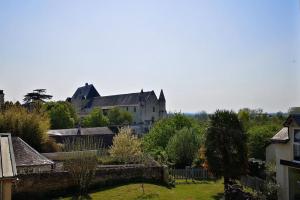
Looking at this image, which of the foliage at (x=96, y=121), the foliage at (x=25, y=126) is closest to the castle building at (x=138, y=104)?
the foliage at (x=96, y=121)

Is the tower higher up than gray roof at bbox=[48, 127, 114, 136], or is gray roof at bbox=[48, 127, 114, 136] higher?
the tower

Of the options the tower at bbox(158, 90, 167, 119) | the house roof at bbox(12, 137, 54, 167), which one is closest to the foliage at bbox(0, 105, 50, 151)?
the house roof at bbox(12, 137, 54, 167)

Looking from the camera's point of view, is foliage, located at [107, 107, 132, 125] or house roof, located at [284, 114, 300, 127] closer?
house roof, located at [284, 114, 300, 127]

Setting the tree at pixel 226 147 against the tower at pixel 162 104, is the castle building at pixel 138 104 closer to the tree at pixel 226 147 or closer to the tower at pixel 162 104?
the tower at pixel 162 104

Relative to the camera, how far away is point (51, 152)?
35.0 m

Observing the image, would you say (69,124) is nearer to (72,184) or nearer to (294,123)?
(72,184)

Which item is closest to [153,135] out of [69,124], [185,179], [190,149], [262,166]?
[190,149]

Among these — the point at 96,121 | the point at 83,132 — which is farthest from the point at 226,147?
the point at 96,121

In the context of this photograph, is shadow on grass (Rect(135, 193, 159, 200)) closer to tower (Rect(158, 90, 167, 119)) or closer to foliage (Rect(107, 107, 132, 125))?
foliage (Rect(107, 107, 132, 125))

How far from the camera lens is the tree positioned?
2542 centimetres

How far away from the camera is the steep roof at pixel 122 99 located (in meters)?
90.9

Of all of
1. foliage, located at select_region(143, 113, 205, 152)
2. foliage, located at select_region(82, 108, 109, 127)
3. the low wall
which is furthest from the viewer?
foliage, located at select_region(82, 108, 109, 127)

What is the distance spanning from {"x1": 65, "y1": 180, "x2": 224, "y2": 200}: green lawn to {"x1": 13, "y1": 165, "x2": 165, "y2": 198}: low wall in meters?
1.22

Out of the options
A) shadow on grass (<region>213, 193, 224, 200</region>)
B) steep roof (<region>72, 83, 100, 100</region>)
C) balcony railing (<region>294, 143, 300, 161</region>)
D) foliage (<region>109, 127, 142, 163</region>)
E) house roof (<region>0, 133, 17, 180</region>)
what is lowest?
shadow on grass (<region>213, 193, 224, 200</region>)
